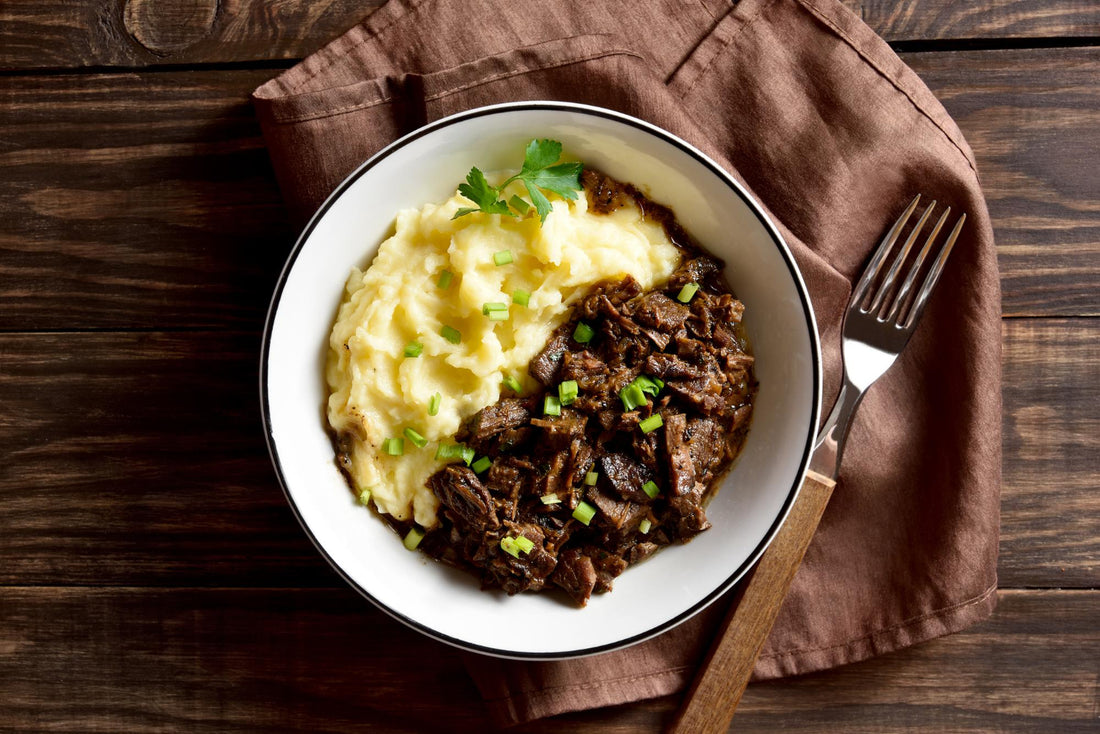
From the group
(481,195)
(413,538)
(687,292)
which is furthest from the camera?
(413,538)

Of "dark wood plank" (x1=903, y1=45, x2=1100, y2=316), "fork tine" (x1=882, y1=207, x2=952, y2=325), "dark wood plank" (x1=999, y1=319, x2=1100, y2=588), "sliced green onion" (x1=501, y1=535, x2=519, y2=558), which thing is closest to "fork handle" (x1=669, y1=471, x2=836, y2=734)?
"fork tine" (x1=882, y1=207, x2=952, y2=325)

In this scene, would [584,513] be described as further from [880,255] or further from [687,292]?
[880,255]

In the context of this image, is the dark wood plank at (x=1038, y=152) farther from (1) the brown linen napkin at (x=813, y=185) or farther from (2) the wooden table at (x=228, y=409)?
(1) the brown linen napkin at (x=813, y=185)

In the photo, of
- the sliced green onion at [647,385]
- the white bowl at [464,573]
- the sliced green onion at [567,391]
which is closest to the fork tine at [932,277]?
the white bowl at [464,573]

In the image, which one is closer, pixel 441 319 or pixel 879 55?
pixel 441 319

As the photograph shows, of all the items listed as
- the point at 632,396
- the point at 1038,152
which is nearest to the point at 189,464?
the point at 632,396

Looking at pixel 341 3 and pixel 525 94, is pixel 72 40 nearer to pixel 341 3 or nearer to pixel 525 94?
pixel 341 3

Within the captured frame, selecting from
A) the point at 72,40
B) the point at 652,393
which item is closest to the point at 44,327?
the point at 72,40
